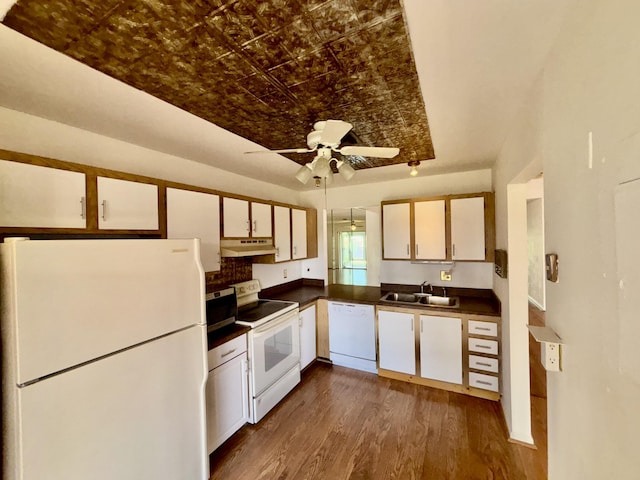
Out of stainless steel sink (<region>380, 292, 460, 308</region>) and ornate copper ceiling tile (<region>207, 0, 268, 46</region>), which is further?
stainless steel sink (<region>380, 292, 460, 308</region>)

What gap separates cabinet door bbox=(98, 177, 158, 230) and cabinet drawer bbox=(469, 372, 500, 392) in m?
3.25

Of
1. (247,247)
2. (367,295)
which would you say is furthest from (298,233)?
(367,295)

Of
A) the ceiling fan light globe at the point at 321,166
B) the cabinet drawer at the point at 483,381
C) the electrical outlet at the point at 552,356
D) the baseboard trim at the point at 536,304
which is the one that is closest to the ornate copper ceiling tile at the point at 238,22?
the ceiling fan light globe at the point at 321,166

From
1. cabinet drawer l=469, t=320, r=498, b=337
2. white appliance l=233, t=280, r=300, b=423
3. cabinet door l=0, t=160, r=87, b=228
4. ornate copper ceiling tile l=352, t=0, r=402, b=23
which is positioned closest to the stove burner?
white appliance l=233, t=280, r=300, b=423

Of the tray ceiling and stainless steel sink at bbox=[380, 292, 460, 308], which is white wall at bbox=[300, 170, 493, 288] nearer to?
stainless steel sink at bbox=[380, 292, 460, 308]

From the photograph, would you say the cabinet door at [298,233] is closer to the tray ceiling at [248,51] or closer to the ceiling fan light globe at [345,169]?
the ceiling fan light globe at [345,169]

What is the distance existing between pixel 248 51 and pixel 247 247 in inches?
73.4

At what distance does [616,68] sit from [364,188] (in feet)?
10.3

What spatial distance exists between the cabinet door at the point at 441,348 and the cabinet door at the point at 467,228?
78 centimetres

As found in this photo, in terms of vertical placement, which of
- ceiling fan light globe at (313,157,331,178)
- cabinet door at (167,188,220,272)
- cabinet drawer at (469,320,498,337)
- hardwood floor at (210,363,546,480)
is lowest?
hardwood floor at (210,363,546,480)

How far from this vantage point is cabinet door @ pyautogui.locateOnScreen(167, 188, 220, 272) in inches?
78.9

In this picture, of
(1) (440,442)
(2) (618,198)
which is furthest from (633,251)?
(1) (440,442)

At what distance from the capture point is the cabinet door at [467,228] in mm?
2830

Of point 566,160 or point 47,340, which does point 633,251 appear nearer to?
point 566,160
